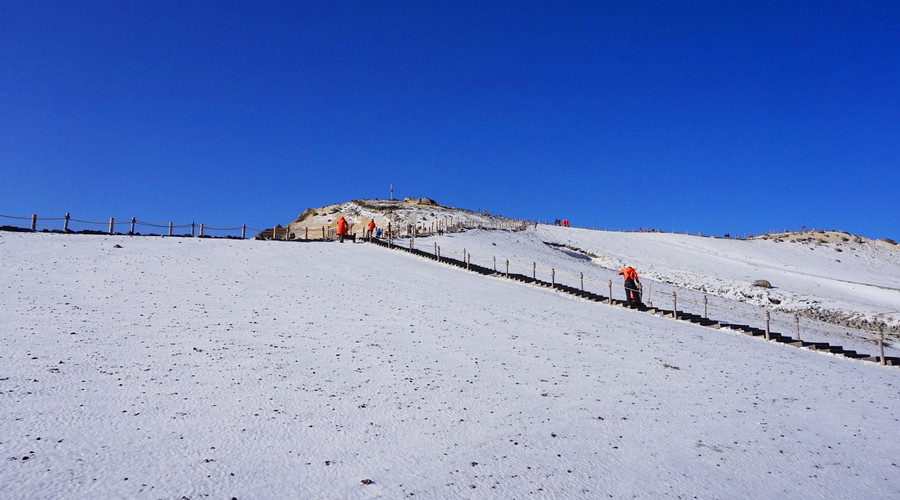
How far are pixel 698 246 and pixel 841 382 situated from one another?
54.1 m

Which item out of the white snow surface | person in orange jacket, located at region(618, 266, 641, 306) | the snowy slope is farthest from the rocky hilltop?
the white snow surface

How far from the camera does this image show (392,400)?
7426 mm

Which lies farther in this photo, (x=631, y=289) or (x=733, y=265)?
(x=733, y=265)

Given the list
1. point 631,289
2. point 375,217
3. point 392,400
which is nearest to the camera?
point 392,400

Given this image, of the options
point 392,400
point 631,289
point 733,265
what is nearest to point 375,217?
point 733,265

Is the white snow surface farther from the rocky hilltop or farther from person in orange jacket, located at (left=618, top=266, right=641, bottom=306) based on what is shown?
the rocky hilltop

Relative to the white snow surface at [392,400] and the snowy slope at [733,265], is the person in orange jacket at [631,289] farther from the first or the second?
the snowy slope at [733,265]

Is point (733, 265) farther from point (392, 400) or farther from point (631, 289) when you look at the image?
point (392, 400)

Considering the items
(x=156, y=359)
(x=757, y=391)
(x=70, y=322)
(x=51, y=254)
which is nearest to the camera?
(x=156, y=359)

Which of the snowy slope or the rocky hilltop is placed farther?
Result: the rocky hilltop

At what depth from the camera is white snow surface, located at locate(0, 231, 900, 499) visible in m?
5.23

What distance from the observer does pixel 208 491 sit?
465 cm

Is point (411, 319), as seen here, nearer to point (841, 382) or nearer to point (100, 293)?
point (100, 293)

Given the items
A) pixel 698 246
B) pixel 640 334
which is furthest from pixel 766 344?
pixel 698 246
